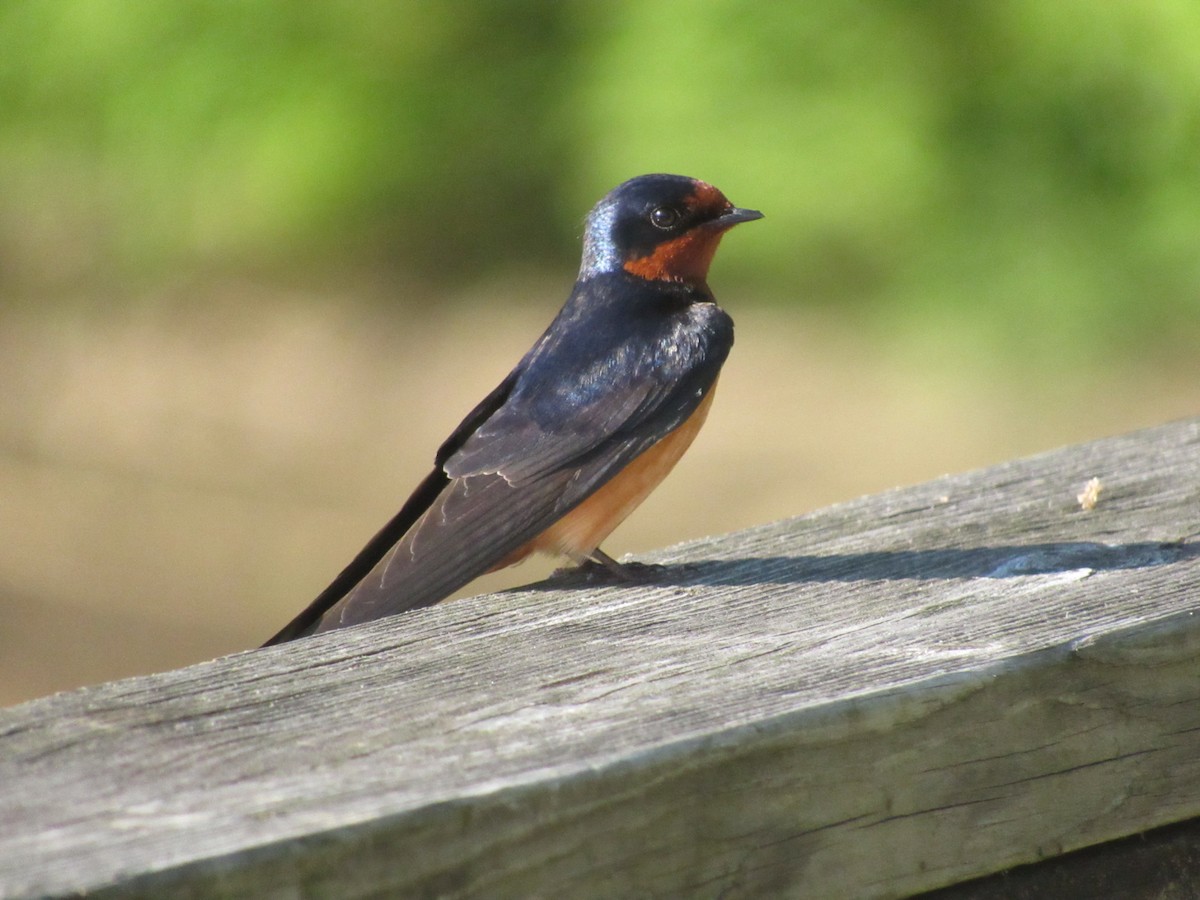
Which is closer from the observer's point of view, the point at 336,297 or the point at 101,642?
the point at 101,642

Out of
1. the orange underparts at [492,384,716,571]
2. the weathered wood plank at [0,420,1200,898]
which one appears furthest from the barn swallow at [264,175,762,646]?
the weathered wood plank at [0,420,1200,898]

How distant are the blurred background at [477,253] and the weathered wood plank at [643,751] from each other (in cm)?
613

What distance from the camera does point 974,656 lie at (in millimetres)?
1944

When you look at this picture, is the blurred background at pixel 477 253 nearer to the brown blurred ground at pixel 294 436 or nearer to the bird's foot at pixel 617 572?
the brown blurred ground at pixel 294 436

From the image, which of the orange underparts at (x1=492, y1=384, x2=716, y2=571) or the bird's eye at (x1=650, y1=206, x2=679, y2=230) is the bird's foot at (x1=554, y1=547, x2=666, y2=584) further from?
the bird's eye at (x1=650, y1=206, x2=679, y2=230)

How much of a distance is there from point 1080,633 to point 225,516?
26.8 feet

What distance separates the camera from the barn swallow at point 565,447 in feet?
10.3

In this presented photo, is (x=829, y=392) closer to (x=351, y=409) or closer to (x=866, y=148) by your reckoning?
(x=866, y=148)

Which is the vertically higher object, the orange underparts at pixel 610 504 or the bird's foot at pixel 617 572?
the orange underparts at pixel 610 504

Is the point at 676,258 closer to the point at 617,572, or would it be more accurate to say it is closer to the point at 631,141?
the point at 617,572

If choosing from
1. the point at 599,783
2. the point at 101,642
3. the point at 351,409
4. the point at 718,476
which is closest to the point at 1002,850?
the point at 599,783

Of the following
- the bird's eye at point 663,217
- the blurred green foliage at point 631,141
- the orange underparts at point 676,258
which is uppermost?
the blurred green foliage at point 631,141

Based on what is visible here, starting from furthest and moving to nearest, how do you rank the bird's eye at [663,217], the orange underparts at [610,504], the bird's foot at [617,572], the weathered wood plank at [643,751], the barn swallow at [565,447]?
the bird's eye at [663,217], the orange underparts at [610,504], the barn swallow at [565,447], the bird's foot at [617,572], the weathered wood plank at [643,751]

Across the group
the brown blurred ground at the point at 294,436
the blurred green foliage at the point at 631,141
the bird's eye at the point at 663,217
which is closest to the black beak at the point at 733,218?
the bird's eye at the point at 663,217
